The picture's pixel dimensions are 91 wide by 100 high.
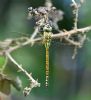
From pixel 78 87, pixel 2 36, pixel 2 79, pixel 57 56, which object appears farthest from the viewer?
pixel 78 87

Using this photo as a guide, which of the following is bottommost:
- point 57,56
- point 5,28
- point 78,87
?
point 78,87

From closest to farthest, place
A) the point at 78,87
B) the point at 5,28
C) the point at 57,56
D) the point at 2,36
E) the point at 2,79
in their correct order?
the point at 2,79
the point at 2,36
the point at 5,28
the point at 57,56
the point at 78,87

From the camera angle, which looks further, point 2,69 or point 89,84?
point 89,84

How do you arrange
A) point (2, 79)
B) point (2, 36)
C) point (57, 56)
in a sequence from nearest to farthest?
point (2, 79) → point (2, 36) → point (57, 56)

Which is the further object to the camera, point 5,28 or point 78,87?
point 78,87

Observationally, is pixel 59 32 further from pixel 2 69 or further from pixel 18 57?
pixel 18 57

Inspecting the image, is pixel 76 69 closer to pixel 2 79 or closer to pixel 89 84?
pixel 89 84

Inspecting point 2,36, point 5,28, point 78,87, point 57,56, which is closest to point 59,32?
point 2,36

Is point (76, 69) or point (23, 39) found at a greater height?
point (23, 39)

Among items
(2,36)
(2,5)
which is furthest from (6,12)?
(2,36)
